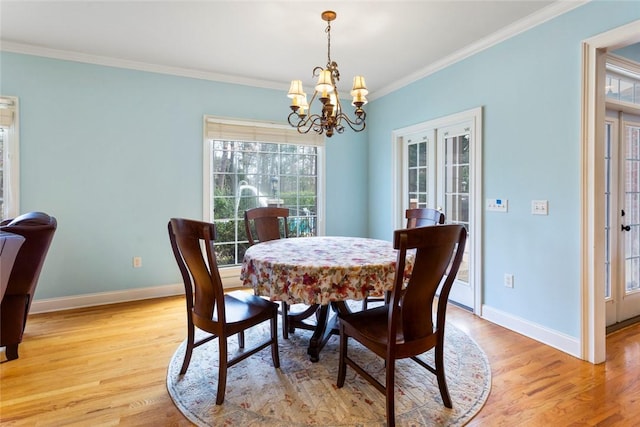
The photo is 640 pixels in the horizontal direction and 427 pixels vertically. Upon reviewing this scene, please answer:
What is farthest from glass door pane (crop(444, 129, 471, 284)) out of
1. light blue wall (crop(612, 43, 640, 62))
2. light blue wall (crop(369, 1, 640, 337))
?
light blue wall (crop(612, 43, 640, 62))

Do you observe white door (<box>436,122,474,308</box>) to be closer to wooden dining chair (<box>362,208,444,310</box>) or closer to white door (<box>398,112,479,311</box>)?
white door (<box>398,112,479,311</box>)

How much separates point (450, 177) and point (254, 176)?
2.33m

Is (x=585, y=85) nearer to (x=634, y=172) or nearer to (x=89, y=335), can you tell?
(x=634, y=172)

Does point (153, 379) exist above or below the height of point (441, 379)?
below

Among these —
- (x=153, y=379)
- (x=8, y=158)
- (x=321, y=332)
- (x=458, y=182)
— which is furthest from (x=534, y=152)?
(x=8, y=158)

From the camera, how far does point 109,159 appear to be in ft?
11.5

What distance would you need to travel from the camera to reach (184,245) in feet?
6.15

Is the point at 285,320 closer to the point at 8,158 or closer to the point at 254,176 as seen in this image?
the point at 254,176

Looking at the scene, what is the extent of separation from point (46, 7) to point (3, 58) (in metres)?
1.07

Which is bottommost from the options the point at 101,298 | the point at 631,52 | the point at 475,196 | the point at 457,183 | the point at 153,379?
the point at 153,379

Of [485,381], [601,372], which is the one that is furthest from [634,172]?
[485,381]

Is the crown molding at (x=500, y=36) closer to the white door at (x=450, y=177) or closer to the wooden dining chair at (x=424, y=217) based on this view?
the white door at (x=450, y=177)

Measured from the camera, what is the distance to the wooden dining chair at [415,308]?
1.50 m

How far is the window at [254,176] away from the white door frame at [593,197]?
9.47ft
